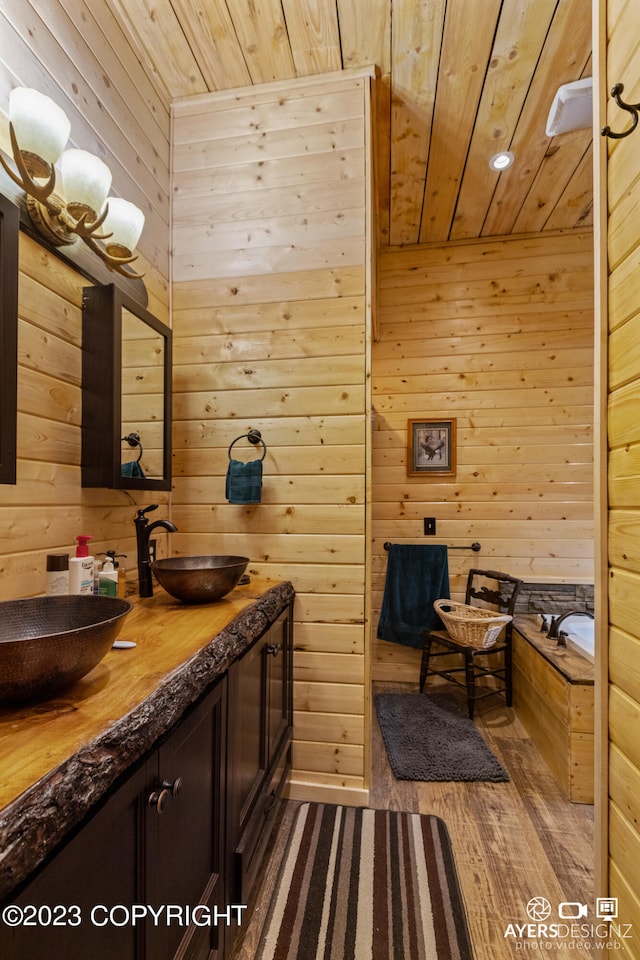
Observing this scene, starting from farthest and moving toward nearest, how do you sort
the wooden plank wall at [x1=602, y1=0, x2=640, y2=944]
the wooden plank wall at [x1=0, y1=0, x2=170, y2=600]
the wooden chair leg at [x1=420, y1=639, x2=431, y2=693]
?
the wooden chair leg at [x1=420, y1=639, x2=431, y2=693], the wooden plank wall at [x1=0, y1=0, x2=170, y2=600], the wooden plank wall at [x1=602, y1=0, x2=640, y2=944]

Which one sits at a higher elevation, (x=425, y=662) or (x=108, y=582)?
(x=108, y=582)

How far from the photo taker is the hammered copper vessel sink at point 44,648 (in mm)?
670

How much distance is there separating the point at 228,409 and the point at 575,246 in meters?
2.73

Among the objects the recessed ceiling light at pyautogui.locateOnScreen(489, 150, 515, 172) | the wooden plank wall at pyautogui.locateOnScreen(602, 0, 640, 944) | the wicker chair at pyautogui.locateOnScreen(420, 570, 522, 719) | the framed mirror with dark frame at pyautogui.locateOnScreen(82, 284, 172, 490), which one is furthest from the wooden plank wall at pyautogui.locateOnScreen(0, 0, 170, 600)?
the wicker chair at pyautogui.locateOnScreen(420, 570, 522, 719)

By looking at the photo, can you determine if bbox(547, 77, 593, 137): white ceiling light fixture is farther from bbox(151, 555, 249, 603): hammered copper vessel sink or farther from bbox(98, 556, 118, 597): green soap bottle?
bbox(98, 556, 118, 597): green soap bottle

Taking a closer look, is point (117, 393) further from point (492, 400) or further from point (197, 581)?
point (492, 400)

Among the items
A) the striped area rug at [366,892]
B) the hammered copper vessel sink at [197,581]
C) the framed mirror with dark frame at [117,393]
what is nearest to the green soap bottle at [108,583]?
the hammered copper vessel sink at [197,581]

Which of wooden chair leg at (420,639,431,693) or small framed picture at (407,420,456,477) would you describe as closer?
wooden chair leg at (420,639,431,693)

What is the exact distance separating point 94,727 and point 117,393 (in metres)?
1.07

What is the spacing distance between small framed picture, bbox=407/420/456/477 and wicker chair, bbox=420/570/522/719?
2.50 feet

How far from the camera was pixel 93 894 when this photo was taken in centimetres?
63

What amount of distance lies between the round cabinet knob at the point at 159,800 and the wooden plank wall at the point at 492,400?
249cm

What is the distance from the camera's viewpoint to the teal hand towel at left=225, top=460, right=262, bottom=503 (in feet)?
6.12

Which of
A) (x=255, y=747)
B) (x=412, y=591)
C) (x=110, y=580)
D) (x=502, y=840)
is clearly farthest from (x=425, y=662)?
(x=110, y=580)
